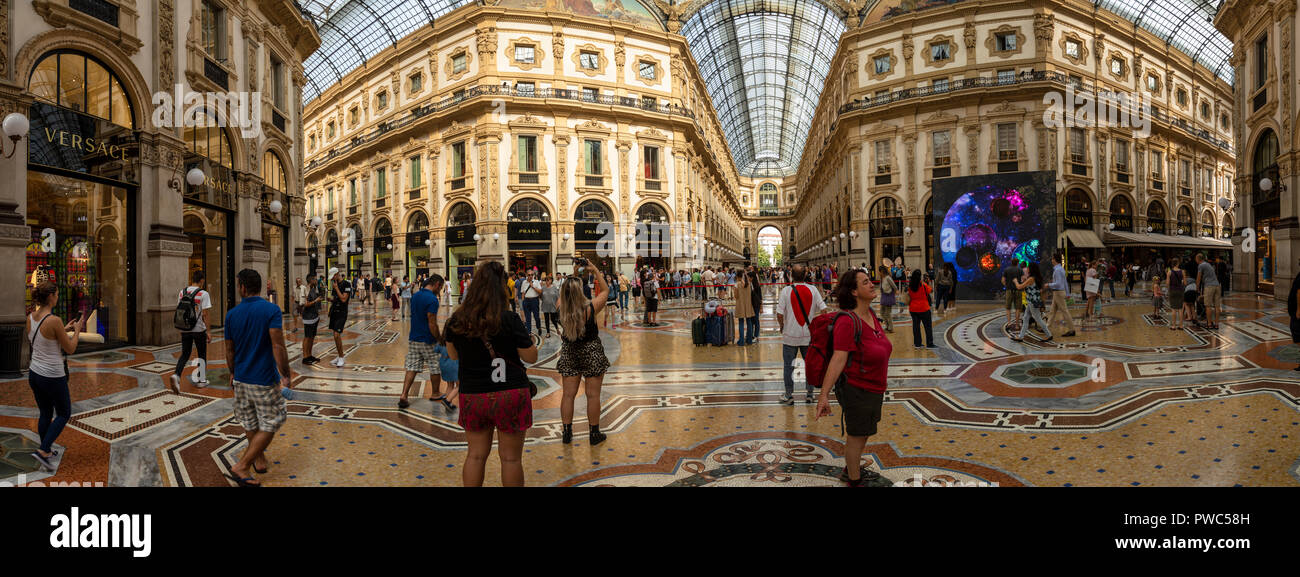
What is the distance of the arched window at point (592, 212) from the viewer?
30.8 meters

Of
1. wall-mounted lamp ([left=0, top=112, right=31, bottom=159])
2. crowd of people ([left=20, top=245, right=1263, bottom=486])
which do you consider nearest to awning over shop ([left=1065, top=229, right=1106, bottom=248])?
crowd of people ([left=20, top=245, right=1263, bottom=486])

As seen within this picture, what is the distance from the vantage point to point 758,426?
17.5ft

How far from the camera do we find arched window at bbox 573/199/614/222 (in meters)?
30.8

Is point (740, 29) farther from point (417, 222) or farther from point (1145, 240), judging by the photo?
point (1145, 240)

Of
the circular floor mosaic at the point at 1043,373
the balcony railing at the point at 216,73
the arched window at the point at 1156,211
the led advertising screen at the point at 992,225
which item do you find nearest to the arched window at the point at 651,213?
the led advertising screen at the point at 992,225

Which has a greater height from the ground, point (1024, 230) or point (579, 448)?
point (1024, 230)

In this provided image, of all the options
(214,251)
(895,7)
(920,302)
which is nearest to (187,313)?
(214,251)

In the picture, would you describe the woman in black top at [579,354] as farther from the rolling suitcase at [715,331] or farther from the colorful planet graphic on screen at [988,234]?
the colorful planet graphic on screen at [988,234]

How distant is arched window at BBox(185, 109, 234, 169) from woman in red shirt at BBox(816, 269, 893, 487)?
604 inches

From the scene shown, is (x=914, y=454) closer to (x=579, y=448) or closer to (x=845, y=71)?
(x=579, y=448)

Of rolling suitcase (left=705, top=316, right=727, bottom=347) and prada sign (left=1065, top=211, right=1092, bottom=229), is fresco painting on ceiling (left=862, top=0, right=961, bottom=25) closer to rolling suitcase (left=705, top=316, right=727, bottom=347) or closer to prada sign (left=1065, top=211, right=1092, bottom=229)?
prada sign (left=1065, top=211, right=1092, bottom=229)

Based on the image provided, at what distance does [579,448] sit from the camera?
477cm

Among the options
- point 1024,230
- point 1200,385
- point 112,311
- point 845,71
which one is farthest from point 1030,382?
point 845,71
